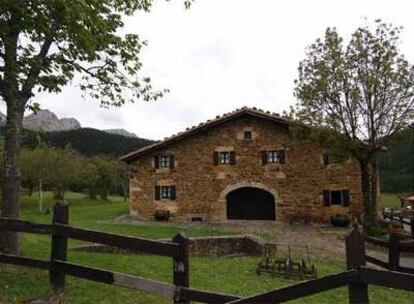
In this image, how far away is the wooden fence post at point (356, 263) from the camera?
3.40 metres

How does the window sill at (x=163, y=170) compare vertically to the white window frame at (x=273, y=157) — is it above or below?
below

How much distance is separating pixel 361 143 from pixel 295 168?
214 inches

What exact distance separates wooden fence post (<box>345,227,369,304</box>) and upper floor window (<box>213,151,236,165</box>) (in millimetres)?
21831

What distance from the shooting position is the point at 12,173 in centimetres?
940

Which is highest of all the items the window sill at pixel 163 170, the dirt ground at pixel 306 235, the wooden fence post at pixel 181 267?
the window sill at pixel 163 170

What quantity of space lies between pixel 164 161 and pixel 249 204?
20.0ft

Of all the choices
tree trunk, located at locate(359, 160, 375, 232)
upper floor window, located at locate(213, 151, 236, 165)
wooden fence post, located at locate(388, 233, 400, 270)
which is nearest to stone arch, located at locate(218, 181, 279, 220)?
upper floor window, located at locate(213, 151, 236, 165)

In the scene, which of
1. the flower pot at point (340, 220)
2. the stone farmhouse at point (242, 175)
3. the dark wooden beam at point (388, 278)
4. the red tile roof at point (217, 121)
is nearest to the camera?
the dark wooden beam at point (388, 278)

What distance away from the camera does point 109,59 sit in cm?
1110

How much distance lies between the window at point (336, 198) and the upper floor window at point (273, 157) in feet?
10.3

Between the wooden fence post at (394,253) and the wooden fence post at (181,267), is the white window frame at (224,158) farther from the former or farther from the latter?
the wooden fence post at (181,267)

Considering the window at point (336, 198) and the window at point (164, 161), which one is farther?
the window at point (164, 161)

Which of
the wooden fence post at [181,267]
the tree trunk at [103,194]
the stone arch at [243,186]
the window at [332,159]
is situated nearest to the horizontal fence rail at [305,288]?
the wooden fence post at [181,267]

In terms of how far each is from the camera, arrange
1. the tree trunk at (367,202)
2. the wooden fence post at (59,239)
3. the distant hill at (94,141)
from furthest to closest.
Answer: the distant hill at (94,141), the tree trunk at (367,202), the wooden fence post at (59,239)
